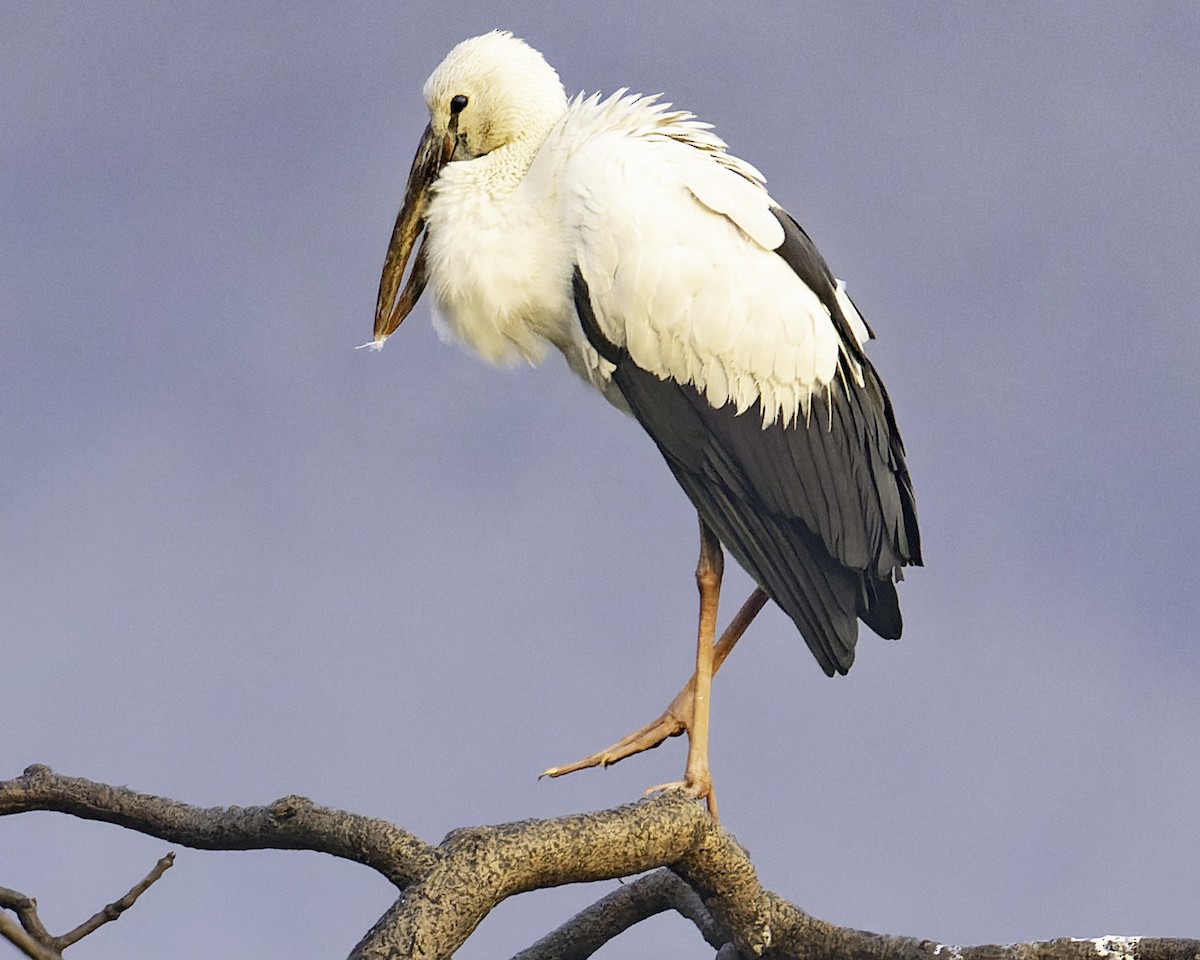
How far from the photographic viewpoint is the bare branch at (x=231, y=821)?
3.78 metres

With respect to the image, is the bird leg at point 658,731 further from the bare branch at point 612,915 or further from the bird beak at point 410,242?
the bird beak at point 410,242

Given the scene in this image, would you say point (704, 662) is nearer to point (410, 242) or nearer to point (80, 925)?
point (410, 242)

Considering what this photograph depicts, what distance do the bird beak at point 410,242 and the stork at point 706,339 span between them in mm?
311

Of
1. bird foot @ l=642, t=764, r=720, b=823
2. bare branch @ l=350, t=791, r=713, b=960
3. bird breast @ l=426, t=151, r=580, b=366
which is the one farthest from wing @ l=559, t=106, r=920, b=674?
bare branch @ l=350, t=791, r=713, b=960

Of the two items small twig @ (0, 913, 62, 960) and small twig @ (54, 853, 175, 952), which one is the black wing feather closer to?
small twig @ (54, 853, 175, 952)

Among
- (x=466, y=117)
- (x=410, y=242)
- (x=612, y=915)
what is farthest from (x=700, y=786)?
(x=466, y=117)

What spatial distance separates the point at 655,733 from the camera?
16.3 feet

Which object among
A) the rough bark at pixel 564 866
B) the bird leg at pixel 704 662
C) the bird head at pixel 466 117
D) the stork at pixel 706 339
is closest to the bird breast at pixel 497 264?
the stork at pixel 706 339

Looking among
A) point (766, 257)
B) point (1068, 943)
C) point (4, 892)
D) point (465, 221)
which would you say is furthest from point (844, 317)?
point (4, 892)

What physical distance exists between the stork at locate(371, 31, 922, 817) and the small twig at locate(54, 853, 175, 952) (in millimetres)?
1810

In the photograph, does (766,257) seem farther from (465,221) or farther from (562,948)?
(562,948)

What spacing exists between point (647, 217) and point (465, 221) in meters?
0.79

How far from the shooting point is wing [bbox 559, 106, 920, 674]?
4770mm

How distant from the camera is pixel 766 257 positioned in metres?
4.97
